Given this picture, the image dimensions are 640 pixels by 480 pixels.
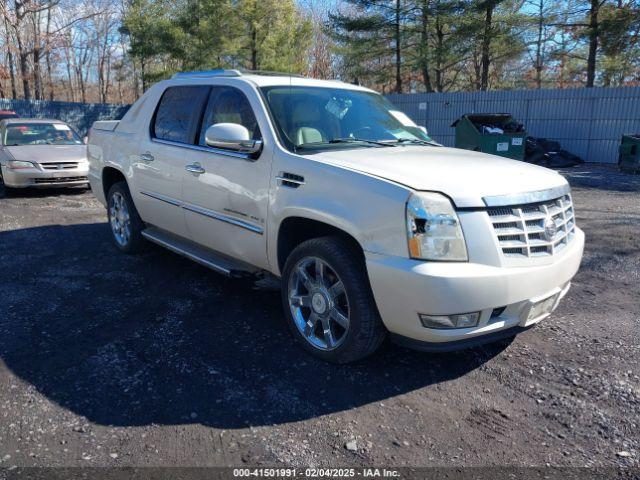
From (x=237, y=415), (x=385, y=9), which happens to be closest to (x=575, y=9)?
(x=385, y=9)

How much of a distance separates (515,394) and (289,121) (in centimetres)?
244

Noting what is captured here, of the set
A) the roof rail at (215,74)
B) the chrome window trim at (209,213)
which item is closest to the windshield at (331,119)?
the roof rail at (215,74)

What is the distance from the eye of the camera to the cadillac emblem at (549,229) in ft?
10.5

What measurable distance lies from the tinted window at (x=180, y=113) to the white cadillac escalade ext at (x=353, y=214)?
0.02 m

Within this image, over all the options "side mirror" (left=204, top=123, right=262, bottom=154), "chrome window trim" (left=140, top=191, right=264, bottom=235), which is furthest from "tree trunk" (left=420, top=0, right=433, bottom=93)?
"side mirror" (left=204, top=123, right=262, bottom=154)

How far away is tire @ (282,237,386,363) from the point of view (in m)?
3.21

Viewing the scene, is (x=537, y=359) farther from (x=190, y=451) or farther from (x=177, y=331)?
(x=177, y=331)

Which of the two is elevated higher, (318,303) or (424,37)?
(424,37)

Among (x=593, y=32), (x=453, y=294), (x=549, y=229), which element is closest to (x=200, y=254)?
(x=453, y=294)

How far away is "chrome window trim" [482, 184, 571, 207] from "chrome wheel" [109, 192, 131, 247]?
420 centimetres

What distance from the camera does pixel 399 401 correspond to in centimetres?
313

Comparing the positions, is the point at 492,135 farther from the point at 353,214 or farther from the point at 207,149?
the point at 353,214

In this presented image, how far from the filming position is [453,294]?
9.30 ft

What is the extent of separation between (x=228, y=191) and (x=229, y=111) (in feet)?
2.37
